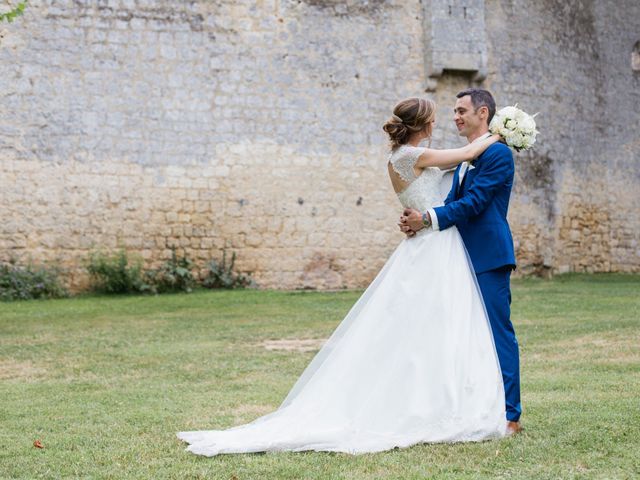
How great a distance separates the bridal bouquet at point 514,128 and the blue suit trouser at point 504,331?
66cm

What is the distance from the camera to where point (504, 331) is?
4.74 metres

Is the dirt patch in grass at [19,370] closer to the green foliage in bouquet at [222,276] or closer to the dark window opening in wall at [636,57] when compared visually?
the green foliage in bouquet at [222,276]

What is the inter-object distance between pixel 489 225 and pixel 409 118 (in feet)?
2.28

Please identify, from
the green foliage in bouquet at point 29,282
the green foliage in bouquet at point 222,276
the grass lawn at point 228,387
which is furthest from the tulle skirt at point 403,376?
the green foliage in bouquet at point 222,276

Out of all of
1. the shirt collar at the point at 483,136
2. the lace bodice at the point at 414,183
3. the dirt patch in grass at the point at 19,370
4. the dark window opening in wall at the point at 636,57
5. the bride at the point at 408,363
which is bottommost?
the dirt patch in grass at the point at 19,370

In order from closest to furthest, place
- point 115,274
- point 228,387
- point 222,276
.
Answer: point 228,387
point 115,274
point 222,276

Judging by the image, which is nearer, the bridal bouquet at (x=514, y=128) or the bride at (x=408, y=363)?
the bride at (x=408, y=363)

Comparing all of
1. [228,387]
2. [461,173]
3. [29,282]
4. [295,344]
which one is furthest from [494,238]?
[29,282]

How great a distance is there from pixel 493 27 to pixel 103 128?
6.82 m

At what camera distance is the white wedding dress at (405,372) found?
4504mm

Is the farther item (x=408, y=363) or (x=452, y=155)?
(x=452, y=155)

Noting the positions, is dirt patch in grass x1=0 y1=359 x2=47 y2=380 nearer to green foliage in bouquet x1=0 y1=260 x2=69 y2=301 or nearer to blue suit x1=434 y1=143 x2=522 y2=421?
blue suit x1=434 y1=143 x2=522 y2=421

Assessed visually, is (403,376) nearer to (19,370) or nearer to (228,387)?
(228,387)

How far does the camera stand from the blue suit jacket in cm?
476
